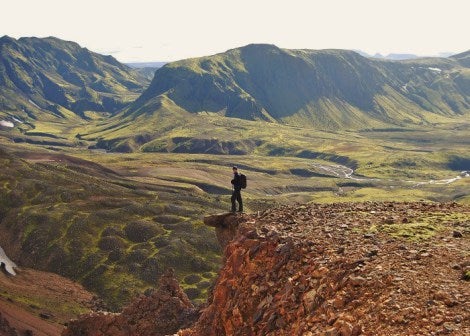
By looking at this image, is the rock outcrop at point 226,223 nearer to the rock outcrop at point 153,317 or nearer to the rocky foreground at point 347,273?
the rocky foreground at point 347,273

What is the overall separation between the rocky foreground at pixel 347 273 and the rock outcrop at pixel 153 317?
1875 cm

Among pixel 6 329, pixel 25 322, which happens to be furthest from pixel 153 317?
pixel 25 322

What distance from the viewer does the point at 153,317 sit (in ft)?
178

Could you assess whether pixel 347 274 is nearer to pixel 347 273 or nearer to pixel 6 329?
pixel 347 273

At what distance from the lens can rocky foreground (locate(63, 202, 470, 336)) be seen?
18.1 meters

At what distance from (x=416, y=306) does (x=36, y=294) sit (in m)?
119

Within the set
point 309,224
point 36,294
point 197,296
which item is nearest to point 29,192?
point 36,294

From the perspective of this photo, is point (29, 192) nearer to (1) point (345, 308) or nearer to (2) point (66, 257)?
(2) point (66, 257)

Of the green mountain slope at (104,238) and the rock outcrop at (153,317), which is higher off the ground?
the rock outcrop at (153,317)

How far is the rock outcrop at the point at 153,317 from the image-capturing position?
52.5 m

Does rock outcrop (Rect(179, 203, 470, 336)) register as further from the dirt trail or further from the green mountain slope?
the green mountain slope

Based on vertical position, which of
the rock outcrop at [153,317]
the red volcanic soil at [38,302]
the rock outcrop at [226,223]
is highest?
the rock outcrop at [226,223]

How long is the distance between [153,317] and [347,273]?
3707 centimetres

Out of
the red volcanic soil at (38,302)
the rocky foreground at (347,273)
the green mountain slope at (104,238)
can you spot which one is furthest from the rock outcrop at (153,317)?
the green mountain slope at (104,238)
